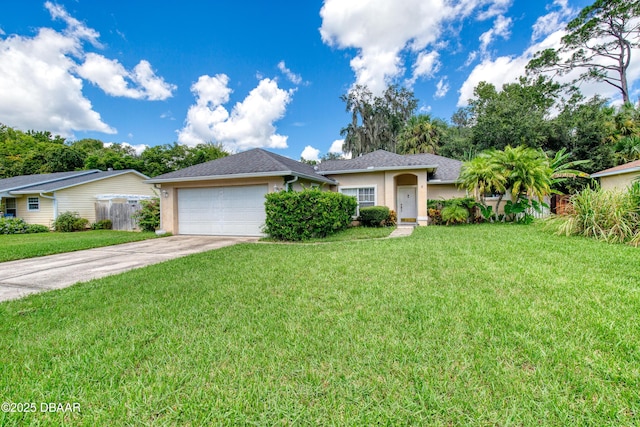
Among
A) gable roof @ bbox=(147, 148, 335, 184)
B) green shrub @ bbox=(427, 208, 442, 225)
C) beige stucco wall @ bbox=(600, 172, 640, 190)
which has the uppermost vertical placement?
gable roof @ bbox=(147, 148, 335, 184)

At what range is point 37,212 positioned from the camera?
57.8 ft

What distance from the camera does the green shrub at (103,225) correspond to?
55.9ft

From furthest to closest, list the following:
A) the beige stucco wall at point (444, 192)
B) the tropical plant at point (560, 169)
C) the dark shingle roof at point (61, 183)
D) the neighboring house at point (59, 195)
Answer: the neighboring house at point (59, 195), the dark shingle roof at point (61, 183), the beige stucco wall at point (444, 192), the tropical plant at point (560, 169)

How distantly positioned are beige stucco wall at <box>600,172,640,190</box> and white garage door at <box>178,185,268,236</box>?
1729 cm

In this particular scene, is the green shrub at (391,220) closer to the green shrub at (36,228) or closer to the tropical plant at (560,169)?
the tropical plant at (560,169)

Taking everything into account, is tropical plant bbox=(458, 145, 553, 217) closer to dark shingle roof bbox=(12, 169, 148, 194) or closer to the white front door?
the white front door

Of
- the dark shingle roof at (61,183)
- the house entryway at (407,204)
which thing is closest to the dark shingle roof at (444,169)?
the house entryway at (407,204)

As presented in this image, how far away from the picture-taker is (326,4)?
522 inches

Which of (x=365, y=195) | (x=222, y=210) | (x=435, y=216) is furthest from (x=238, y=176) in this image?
(x=435, y=216)

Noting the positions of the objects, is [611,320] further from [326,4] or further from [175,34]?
[175,34]

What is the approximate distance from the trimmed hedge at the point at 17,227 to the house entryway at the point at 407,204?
71.3 feet

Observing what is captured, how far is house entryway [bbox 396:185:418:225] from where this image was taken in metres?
16.5

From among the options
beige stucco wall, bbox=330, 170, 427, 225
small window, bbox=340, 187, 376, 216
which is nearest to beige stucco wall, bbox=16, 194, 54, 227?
beige stucco wall, bbox=330, 170, 427, 225

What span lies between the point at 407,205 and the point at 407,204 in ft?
0.21
